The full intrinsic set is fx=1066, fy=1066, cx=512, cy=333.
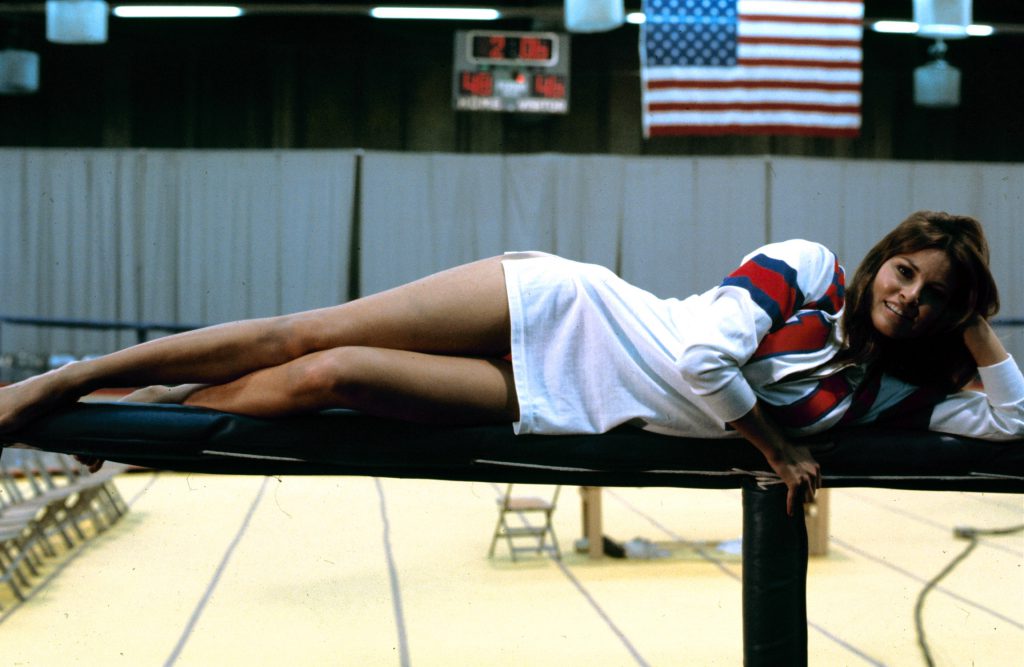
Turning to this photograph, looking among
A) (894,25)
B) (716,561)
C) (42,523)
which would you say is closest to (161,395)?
(42,523)

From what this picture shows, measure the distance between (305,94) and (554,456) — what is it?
40.7ft

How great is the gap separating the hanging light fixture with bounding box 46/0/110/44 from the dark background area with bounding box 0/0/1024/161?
17.2 ft

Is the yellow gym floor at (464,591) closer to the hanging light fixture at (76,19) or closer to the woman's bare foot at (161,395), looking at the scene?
the woman's bare foot at (161,395)

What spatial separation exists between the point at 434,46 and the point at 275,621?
35.2ft

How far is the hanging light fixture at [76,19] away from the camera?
8.40 metres

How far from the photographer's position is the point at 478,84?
11492mm

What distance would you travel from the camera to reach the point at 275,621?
171 inches

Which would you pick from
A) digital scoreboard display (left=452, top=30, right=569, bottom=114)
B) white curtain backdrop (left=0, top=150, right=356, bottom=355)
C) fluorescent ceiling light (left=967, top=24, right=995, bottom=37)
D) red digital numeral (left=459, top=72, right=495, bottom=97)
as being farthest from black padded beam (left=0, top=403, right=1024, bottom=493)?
fluorescent ceiling light (left=967, top=24, right=995, bottom=37)

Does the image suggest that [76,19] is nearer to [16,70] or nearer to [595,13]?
[16,70]

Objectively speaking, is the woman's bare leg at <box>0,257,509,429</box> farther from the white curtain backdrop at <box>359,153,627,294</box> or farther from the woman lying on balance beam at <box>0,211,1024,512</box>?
the white curtain backdrop at <box>359,153,627,294</box>

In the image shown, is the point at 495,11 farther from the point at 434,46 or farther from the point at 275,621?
the point at 275,621

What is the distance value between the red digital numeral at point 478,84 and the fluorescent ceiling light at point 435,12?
3.12ft

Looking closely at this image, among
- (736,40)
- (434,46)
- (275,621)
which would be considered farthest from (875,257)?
(434,46)

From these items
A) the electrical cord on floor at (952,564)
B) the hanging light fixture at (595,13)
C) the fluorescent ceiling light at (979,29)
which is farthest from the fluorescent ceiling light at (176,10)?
the electrical cord on floor at (952,564)
